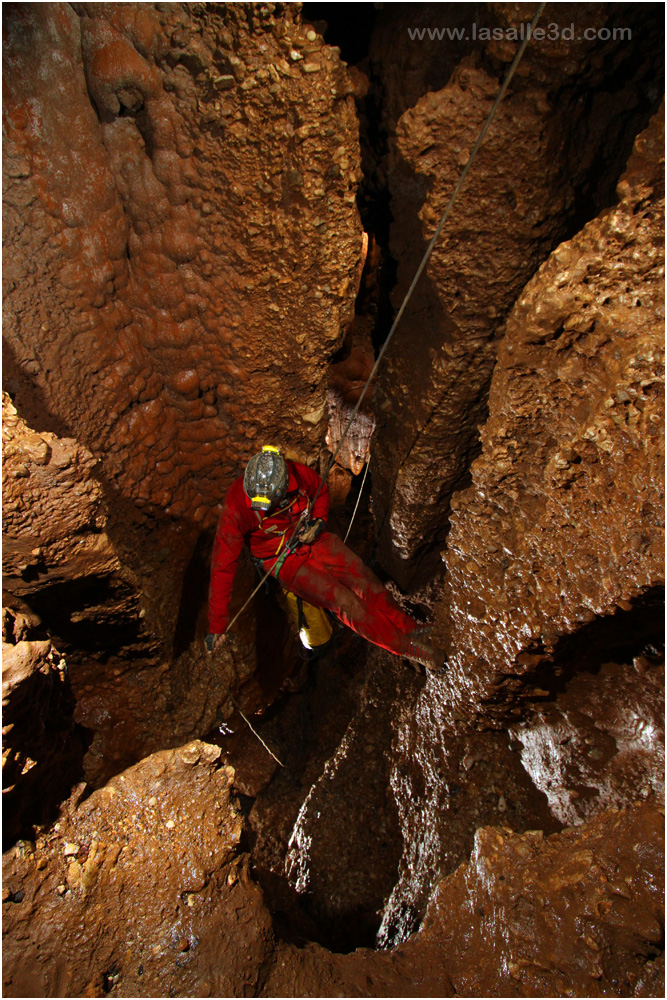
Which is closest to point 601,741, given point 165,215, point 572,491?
point 572,491

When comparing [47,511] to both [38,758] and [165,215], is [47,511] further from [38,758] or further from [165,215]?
[165,215]

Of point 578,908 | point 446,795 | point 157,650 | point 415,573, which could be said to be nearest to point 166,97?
point 157,650

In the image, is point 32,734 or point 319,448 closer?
point 32,734

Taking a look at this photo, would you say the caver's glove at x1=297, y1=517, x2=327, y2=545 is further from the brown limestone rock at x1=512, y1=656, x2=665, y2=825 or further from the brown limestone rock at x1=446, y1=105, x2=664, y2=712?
the brown limestone rock at x1=512, y1=656, x2=665, y2=825

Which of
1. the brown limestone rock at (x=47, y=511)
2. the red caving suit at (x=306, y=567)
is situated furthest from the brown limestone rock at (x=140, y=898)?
the red caving suit at (x=306, y=567)

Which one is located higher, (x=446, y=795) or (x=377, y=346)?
(x=377, y=346)

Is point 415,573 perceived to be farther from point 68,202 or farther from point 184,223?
point 68,202
